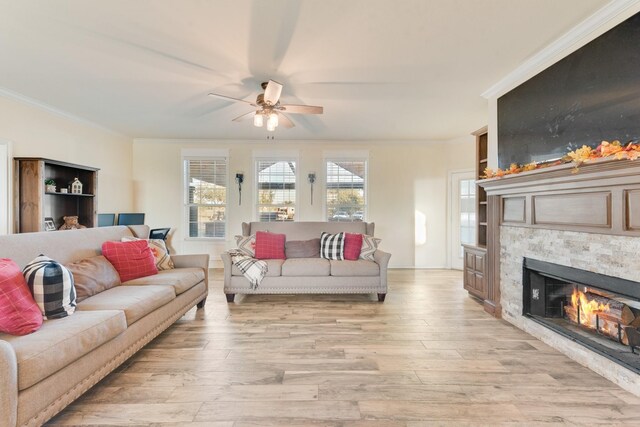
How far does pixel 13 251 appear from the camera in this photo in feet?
7.06

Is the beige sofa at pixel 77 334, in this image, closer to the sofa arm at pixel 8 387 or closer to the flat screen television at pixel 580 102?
the sofa arm at pixel 8 387

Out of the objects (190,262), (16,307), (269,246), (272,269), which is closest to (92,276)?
(16,307)

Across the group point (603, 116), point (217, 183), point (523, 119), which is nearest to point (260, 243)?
point (217, 183)

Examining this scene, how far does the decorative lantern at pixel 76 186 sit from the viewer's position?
4.35 metres

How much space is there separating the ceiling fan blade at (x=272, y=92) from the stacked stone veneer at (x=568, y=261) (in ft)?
9.33

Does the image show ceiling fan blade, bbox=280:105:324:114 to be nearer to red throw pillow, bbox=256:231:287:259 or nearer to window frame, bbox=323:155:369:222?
red throw pillow, bbox=256:231:287:259

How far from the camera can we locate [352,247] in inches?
169

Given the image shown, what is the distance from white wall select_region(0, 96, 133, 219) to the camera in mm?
3816

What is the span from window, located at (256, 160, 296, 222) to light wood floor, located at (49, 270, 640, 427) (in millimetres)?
3131

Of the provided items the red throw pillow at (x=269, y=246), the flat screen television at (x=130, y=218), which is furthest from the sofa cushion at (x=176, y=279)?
the flat screen television at (x=130, y=218)

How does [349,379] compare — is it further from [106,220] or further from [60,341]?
[106,220]

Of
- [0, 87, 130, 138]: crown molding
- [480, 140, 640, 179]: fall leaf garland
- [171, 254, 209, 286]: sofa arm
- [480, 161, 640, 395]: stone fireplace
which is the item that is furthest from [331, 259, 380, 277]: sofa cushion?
[0, 87, 130, 138]: crown molding

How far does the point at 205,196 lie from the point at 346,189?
292 centimetres

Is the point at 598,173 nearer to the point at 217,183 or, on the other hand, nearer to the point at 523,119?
the point at 523,119
